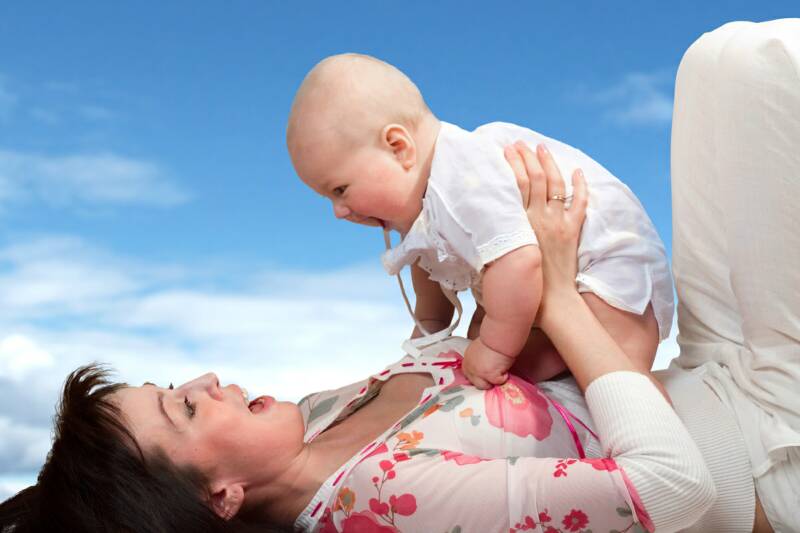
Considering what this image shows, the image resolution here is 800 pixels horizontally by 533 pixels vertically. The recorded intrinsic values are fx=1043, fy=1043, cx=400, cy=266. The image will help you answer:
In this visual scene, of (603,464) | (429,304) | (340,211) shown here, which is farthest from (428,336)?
(603,464)

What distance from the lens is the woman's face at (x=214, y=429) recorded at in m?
1.89

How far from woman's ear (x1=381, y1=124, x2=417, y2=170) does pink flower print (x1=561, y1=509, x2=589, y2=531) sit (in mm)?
699

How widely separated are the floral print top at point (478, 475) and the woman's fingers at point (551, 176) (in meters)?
0.37

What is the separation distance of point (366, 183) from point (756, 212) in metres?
0.73

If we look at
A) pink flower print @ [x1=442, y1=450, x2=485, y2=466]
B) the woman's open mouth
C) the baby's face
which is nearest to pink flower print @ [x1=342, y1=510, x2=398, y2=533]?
pink flower print @ [x1=442, y1=450, x2=485, y2=466]

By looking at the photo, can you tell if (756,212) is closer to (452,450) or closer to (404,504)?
(452,450)

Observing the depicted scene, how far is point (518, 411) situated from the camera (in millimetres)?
1959

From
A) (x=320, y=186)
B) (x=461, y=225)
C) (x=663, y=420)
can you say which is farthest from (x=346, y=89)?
(x=663, y=420)

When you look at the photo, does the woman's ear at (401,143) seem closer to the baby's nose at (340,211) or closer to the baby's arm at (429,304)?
the baby's nose at (340,211)

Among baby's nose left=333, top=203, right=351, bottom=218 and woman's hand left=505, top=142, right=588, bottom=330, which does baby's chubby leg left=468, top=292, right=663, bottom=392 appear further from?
baby's nose left=333, top=203, right=351, bottom=218

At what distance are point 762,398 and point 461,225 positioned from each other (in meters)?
0.69

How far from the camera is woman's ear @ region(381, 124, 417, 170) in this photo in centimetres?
193

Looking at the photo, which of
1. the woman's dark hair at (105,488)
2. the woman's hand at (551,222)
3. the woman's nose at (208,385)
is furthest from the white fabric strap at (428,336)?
the woman's dark hair at (105,488)

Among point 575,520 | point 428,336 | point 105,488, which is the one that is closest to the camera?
point 575,520
